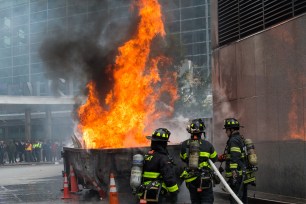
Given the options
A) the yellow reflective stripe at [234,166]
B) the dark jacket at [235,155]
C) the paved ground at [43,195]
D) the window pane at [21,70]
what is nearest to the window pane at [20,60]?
the window pane at [21,70]

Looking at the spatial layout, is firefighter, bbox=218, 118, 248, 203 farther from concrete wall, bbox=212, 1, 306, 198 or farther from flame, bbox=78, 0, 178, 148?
flame, bbox=78, 0, 178, 148

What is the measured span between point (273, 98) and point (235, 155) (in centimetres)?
376

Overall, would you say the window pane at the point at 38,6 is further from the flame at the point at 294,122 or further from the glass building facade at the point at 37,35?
the flame at the point at 294,122

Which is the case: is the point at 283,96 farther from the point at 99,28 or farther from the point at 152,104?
the point at 99,28

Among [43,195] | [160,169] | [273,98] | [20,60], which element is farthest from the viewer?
[20,60]

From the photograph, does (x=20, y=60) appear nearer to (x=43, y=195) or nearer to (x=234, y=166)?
(x=43, y=195)

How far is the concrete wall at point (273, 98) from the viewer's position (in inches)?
403

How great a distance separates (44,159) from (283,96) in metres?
24.7

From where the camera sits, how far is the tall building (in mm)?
32375

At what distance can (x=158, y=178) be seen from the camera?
20.3 ft

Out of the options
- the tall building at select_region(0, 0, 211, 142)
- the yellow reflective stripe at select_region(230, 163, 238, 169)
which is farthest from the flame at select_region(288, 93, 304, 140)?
the tall building at select_region(0, 0, 211, 142)

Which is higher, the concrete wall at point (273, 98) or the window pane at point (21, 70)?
the window pane at point (21, 70)

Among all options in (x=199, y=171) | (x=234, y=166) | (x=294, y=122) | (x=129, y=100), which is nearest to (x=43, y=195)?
(x=129, y=100)

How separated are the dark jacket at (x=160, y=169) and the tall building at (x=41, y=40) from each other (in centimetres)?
1540
